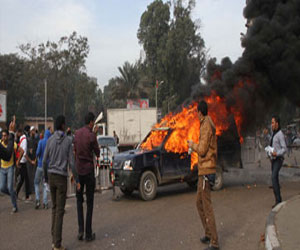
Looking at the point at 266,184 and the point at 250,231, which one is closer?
the point at 250,231

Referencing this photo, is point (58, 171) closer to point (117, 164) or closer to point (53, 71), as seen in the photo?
point (117, 164)

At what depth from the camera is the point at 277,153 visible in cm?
760

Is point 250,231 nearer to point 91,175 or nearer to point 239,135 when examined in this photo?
point 91,175

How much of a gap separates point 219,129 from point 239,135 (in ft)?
3.35

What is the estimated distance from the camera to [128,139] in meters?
24.5

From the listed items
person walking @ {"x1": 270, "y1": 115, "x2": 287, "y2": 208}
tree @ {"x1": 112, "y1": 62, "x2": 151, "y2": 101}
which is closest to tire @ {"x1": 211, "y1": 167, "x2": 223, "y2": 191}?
person walking @ {"x1": 270, "y1": 115, "x2": 287, "y2": 208}

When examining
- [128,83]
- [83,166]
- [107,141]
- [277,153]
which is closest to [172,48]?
[128,83]

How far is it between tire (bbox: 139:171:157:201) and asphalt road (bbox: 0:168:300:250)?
209 mm

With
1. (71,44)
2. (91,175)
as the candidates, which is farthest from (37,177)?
(71,44)

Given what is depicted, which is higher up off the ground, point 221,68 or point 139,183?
point 221,68

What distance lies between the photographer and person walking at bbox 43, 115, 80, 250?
205 inches

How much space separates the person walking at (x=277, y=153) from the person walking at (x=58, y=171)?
453cm

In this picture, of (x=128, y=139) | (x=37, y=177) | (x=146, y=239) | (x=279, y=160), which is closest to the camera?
(x=146, y=239)

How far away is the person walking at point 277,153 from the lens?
7.58m
